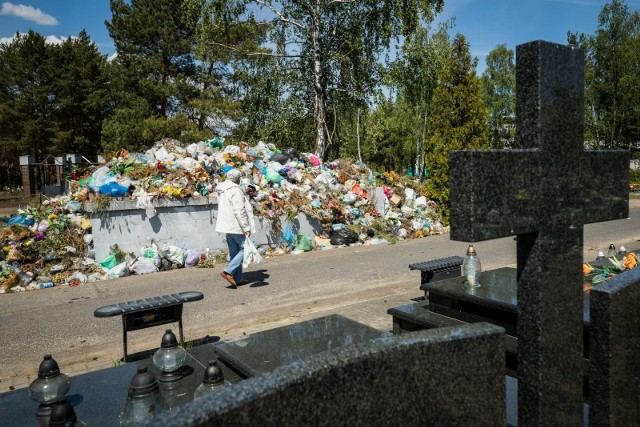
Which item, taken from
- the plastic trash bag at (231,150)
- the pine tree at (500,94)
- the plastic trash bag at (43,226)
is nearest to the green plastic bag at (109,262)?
the plastic trash bag at (43,226)

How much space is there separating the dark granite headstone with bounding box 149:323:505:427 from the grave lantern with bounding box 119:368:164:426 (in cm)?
149

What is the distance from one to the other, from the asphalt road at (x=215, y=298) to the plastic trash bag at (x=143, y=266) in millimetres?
343

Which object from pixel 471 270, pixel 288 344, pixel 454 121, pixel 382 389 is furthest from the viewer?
pixel 454 121

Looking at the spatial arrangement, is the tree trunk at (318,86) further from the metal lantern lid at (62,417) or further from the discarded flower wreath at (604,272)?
the metal lantern lid at (62,417)

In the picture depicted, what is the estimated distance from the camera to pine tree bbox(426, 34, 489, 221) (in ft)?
48.5

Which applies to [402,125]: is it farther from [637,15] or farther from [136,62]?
[136,62]

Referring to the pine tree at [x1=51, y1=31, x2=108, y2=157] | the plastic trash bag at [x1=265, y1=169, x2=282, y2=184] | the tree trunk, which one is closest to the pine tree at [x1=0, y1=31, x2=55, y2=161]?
the pine tree at [x1=51, y1=31, x2=108, y2=157]

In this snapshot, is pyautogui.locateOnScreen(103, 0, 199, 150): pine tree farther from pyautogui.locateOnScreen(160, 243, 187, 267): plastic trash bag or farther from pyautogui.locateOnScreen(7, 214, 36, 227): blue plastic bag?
pyautogui.locateOnScreen(160, 243, 187, 267): plastic trash bag

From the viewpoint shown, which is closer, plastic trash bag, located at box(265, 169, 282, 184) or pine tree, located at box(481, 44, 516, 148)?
plastic trash bag, located at box(265, 169, 282, 184)

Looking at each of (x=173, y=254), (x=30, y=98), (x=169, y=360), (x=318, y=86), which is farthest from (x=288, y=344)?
(x=30, y=98)

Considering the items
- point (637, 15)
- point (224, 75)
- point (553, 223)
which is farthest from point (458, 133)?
point (637, 15)

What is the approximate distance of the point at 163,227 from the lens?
9.45 metres

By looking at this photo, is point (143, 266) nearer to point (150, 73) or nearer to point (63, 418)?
point (63, 418)

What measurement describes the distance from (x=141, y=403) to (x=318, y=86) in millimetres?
15638
